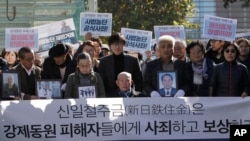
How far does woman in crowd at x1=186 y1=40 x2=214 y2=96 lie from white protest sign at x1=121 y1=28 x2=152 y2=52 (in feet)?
7.95

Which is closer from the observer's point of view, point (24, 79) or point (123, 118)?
point (123, 118)

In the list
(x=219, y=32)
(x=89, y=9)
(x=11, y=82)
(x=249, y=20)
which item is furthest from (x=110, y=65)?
(x=249, y=20)

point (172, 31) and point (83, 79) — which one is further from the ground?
point (172, 31)

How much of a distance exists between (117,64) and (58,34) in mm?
3165

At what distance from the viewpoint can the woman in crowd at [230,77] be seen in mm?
9984

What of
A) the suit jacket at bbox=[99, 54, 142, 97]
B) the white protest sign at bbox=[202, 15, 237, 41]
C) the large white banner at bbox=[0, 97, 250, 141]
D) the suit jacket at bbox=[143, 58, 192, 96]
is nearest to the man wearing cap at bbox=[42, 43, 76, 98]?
the suit jacket at bbox=[99, 54, 142, 97]

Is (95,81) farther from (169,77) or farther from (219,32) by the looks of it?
(219,32)

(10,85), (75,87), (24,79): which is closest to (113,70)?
(75,87)

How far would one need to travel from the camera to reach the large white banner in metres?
9.45

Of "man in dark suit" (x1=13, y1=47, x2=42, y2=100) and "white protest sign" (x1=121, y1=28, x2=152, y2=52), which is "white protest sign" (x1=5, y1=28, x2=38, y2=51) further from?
"man in dark suit" (x1=13, y1=47, x2=42, y2=100)

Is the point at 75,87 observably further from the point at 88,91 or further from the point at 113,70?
the point at 113,70

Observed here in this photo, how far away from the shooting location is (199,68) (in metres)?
10.4

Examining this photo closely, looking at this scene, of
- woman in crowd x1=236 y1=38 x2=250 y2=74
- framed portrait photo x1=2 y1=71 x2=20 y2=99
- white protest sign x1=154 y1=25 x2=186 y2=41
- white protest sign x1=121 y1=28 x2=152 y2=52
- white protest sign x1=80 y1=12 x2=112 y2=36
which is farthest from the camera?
white protest sign x1=80 y1=12 x2=112 y2=36

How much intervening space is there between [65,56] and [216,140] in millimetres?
2339
